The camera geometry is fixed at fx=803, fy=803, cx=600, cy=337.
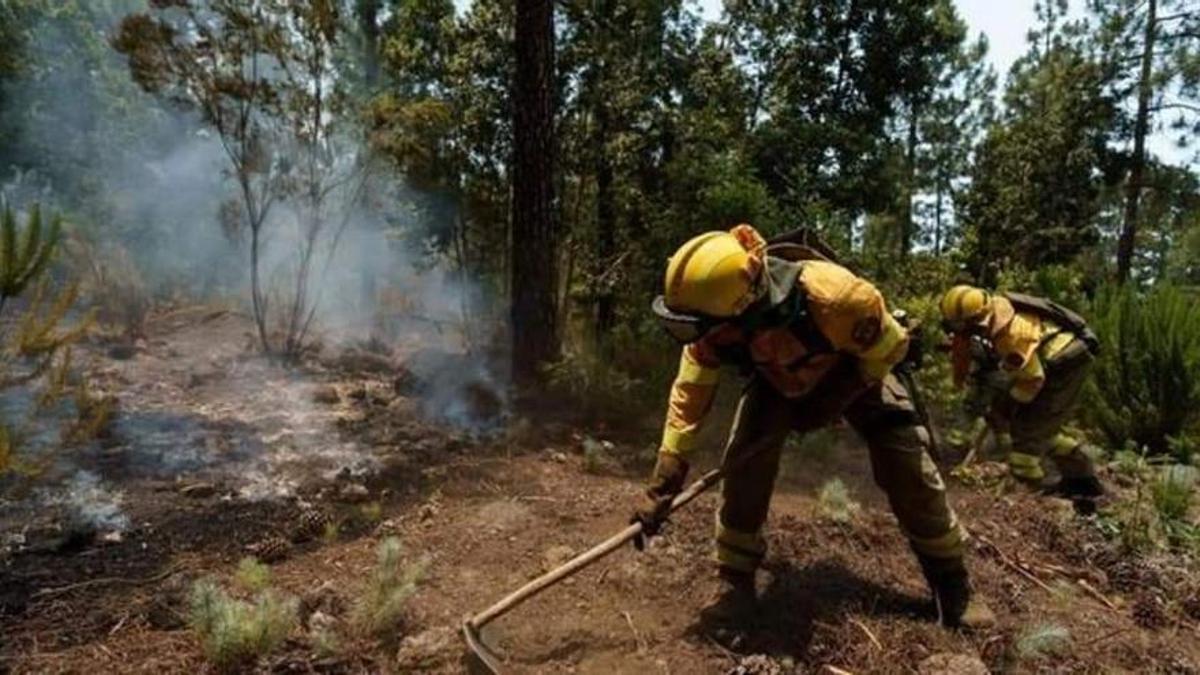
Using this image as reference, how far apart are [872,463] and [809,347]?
527 mm

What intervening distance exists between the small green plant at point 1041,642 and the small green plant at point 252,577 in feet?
8.68

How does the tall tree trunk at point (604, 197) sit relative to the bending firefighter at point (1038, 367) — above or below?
above

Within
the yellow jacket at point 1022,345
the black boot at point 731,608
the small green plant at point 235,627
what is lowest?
the black boot at point 731,608

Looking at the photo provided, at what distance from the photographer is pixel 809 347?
267cm

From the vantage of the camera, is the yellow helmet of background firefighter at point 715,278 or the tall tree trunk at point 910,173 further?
the tall tree trunk at point 910,173

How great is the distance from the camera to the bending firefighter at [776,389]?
244cm

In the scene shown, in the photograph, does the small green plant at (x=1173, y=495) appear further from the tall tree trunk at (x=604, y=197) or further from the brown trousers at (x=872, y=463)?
the tall tree trunk at (x=604, y=197)

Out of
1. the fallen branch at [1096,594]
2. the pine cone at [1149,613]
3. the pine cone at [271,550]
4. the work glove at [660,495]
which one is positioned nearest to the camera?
the work glove at [660,495]

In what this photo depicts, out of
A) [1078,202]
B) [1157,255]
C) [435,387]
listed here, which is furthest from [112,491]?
[1157,255]

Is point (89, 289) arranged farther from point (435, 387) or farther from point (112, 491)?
point (112, 491)

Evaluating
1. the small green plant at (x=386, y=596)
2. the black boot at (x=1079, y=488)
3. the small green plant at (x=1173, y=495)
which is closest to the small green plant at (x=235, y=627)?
the small green plant at (x=386, y=596)

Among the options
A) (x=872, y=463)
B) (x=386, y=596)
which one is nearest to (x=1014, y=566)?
(x=872, y=463)

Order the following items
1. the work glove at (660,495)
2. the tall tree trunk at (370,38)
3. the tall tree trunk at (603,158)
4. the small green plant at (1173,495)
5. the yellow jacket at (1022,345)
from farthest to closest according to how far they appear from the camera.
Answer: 1. the tall tree trunk at (370,38)
2. the tall tree trunk at (603,158)
3. the yellow jacket at (1022,345)
4. the small green plant at (1173,495)
5. the work glove at (660,495)

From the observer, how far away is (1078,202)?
1563cm
